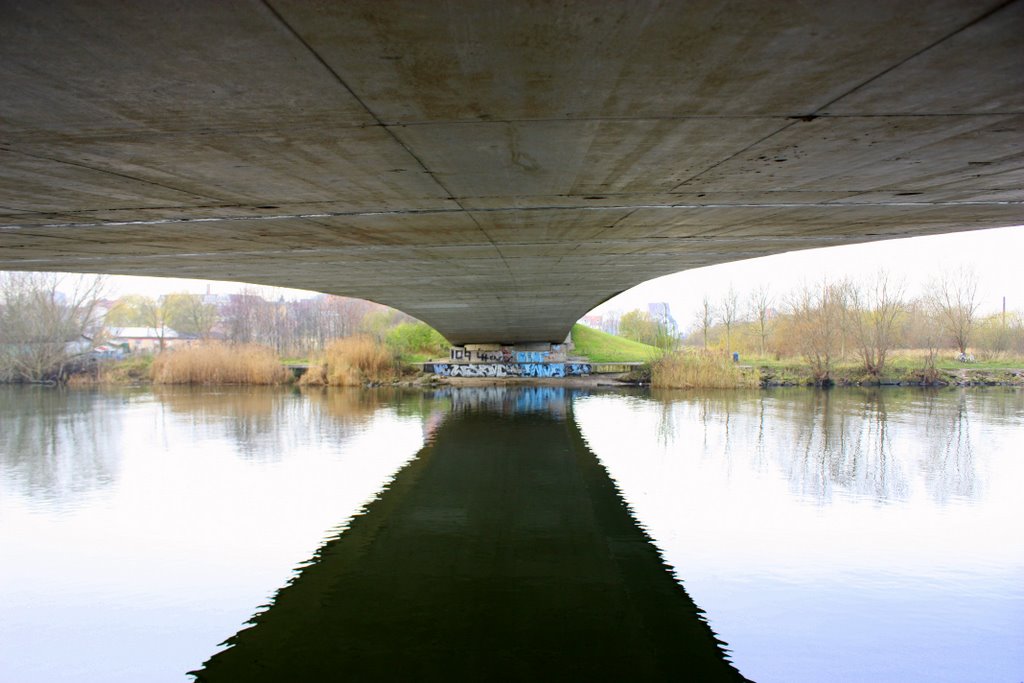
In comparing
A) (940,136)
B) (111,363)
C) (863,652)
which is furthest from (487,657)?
(111,363)

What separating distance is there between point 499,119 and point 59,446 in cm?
1739

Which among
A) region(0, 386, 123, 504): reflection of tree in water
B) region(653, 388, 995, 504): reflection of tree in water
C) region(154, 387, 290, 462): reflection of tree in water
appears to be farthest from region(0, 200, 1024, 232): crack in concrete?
region(154, 387, 290, 462): reflection of tree in water

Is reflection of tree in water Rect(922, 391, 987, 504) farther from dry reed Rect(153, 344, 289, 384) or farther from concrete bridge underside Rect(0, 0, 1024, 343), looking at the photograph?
dry reed Rect(153, 344, 289, 384)

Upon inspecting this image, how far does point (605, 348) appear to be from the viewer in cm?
4856

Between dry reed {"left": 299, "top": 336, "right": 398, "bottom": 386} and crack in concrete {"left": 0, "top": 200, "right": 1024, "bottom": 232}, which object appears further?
dry reed {"left": 299, "top": 336, "right": 398, "bottom": 386}

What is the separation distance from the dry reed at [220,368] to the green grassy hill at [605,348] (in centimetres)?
1918

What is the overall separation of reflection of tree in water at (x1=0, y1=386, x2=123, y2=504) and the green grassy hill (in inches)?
1098

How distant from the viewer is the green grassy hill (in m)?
44.7

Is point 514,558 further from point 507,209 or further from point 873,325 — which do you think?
point 873,325

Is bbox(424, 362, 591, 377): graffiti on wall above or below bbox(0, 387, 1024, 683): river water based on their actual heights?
above

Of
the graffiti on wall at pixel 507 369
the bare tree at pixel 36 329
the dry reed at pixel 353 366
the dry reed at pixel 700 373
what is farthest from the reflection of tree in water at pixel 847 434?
the bare tree at pixel 36 329

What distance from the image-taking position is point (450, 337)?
116 ft

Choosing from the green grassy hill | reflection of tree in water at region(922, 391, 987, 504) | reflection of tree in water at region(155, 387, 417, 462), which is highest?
the green grassy hill

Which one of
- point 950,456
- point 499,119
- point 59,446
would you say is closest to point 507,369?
point 59,446
